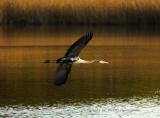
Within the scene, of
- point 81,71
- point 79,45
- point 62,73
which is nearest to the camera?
point 79,45

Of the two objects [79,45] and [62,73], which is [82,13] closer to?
[62,73]

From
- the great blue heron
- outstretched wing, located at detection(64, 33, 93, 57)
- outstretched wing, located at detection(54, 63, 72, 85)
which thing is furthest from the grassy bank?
outstretched wing, located at detection(64, 33, 93, 57)

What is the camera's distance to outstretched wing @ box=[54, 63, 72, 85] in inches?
408

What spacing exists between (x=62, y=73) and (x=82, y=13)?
3129 cm

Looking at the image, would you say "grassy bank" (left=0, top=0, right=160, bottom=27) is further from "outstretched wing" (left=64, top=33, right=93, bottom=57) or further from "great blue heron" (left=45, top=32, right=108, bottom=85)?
"outstretched wing" (left=64, top=33, right=93, bottom=57)

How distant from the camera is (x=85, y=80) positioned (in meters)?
27.4

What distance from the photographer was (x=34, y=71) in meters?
29.2

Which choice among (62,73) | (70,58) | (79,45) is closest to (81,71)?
(62,73)

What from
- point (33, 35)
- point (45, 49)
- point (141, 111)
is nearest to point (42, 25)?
point (33, 35)

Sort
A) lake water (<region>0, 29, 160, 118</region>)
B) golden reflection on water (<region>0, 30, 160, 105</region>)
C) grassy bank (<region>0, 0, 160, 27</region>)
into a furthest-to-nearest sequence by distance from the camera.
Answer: grassy bank (<region>0, 0, 160, 27</region>), golden reflection on water (<region>0, 30, 160, 105</region>), lake water (<region>0, 29, 160, 118</region>)

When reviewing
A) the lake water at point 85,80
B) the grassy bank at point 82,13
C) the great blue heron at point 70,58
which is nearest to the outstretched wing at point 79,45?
the great blue heron at point 70,58

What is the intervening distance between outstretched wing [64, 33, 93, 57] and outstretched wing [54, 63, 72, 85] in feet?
1.14

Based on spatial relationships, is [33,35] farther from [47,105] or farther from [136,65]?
[47,105]

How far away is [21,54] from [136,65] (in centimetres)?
600
